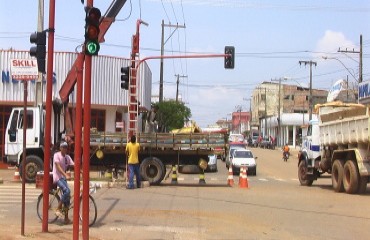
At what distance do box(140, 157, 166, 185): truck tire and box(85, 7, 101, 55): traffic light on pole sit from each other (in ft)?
45.6

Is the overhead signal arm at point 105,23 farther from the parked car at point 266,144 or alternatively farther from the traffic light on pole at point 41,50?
the parked car at point 266,144

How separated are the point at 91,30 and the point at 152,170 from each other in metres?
14.1

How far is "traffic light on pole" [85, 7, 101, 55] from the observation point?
872 cm

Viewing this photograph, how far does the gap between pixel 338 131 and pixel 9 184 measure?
12.8 meters

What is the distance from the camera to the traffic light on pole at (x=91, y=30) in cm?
872

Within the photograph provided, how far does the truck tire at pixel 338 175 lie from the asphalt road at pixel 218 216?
151 cm

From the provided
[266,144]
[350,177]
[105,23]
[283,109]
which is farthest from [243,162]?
[283,109]

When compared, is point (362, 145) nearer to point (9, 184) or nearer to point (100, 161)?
point (100, 161)

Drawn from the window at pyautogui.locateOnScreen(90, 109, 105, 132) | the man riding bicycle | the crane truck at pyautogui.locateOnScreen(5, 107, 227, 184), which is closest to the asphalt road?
the man riding bicycle

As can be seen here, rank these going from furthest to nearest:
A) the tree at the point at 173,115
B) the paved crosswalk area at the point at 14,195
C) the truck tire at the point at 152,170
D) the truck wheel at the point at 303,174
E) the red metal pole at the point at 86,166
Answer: the tree at the point at 173,115 → the truck wheel at the point at 303,174 → the truck tire at the point at 152,170 → the paved crosswalk area at the point at 14,195 → the red metal pole at the point at 86,166

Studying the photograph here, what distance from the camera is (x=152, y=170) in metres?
22.5

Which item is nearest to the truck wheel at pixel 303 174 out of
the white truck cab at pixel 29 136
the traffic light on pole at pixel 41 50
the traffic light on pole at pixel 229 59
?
the traffic light on pole at pixel 229 59

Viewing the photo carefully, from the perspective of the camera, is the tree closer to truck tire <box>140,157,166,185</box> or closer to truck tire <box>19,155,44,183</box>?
truck tire <box>140,157,166,185</box>

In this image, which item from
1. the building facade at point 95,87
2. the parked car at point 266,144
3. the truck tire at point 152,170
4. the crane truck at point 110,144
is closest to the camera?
the crane truck at point 110,144
